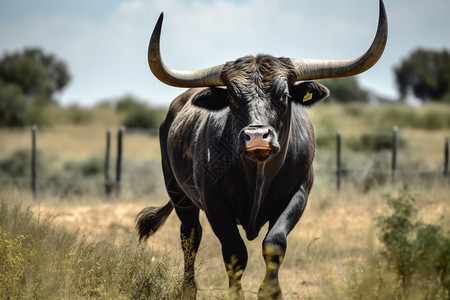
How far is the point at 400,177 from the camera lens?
16453 mm

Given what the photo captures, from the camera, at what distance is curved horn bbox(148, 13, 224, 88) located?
5793 millimetres

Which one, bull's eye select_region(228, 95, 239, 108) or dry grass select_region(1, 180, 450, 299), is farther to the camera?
dry grass select_region(1, 180, 450, 299)

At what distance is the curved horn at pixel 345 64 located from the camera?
18.0 ft

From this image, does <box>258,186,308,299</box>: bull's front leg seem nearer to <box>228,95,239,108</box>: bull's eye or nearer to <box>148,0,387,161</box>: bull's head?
<box>148,0,387,161</box>: bull's head

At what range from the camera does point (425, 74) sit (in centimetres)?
8300

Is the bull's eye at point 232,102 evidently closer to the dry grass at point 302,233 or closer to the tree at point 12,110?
the dry grass at point 302,233

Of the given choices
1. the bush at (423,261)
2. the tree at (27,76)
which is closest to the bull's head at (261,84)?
the bush at (423,261)

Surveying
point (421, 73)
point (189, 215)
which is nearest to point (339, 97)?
point (421, 73)

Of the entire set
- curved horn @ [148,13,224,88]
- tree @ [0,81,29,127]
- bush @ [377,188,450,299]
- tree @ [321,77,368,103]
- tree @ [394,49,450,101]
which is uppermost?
tree @ [394,49,450,101]

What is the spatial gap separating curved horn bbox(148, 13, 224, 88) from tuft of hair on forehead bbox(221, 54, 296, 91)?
15cm

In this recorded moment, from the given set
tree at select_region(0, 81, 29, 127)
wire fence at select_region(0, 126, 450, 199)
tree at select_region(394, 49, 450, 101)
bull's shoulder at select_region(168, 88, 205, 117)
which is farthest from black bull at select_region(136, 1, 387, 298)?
tree at select_region(394, 49, 450, 101)

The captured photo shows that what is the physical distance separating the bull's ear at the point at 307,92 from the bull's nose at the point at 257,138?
0.94 meters

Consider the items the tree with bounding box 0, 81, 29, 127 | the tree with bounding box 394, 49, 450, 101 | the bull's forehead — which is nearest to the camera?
the bull's forehead

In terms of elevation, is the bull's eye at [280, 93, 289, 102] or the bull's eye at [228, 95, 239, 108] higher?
the bull's eye at [280, 93, 289, 102]
